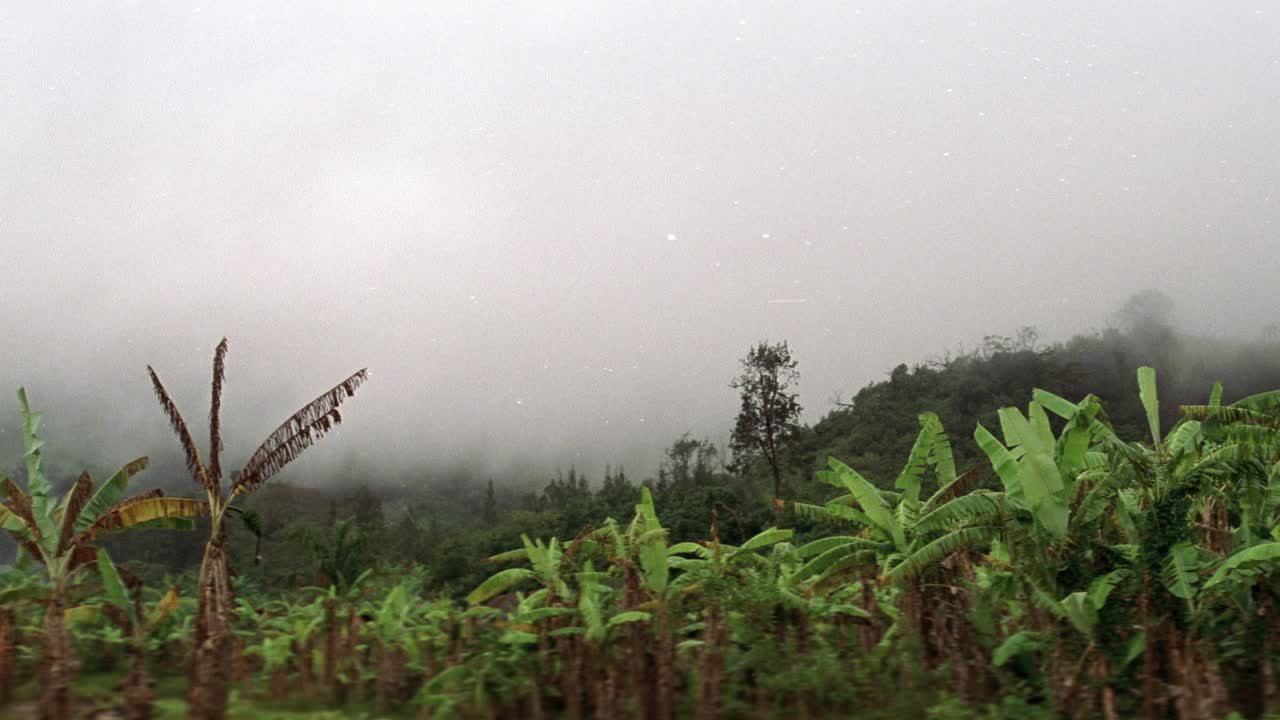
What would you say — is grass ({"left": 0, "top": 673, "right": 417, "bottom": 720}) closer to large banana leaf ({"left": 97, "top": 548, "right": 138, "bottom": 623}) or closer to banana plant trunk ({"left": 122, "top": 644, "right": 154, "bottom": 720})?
large banana leaf ({"left": 97, "top": 548, "right": 138, "bottom": 623})

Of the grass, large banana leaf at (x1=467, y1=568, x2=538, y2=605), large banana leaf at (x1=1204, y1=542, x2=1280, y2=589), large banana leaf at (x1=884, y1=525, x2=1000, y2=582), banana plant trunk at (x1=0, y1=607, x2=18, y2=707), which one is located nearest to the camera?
large banana leaf at (x1=1204, y1=542, x2=1280, y2=589)

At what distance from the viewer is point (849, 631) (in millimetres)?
7105

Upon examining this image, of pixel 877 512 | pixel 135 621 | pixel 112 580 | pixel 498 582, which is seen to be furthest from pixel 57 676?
pixel 877 512

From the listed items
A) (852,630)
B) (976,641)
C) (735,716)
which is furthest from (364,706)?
(976,641)

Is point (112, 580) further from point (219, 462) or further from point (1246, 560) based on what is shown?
point (1246, 560)

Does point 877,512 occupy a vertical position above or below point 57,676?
above

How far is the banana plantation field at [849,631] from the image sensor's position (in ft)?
17.9

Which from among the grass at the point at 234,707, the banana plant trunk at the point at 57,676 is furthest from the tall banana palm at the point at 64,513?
the banana plant trunk at the point at 57,676

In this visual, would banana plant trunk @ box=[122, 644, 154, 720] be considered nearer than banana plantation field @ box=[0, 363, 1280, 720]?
Yes

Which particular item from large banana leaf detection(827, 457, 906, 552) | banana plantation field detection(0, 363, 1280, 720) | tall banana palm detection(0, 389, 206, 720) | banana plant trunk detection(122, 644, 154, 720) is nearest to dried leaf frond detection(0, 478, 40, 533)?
tall banana palm detection(0, 389, 206, 720)

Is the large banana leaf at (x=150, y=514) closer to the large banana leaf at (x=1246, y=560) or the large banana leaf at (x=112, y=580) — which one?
the large banana leaf at (x=112, y=580)

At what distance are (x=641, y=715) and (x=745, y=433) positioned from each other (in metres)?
34.6

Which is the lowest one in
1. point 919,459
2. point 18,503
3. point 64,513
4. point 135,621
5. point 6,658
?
point 6,658

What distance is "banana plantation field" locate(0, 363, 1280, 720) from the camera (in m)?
5.46
